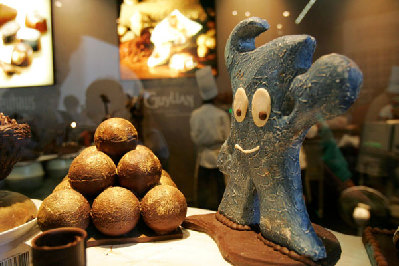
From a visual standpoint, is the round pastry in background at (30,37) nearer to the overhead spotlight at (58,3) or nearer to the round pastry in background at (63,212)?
the overhead spotlight at (58,3)

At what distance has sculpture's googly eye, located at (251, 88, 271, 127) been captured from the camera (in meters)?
0.90

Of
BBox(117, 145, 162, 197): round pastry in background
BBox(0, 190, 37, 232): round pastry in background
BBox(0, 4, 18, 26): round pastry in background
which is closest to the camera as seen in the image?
BBox(0, 190, 37, 232): round pastry in background

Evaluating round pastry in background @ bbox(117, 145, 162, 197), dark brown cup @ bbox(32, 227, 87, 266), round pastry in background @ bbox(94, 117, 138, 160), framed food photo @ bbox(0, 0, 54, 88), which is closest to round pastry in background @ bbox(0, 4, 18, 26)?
framed food photo @ bbox(0, 0, 54, 88)

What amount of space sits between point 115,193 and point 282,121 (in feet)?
1.75

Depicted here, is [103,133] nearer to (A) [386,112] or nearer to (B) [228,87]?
(B) [228,87]

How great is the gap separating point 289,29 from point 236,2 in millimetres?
288

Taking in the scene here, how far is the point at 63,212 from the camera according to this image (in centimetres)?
96

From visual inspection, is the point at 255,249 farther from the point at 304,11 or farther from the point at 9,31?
the point at 9,31

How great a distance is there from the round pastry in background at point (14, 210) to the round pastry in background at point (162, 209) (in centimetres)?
34

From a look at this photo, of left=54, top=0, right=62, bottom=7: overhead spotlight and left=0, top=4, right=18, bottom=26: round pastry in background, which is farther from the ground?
left=54, top=0, right=62, bottom=7: overhead spotlight

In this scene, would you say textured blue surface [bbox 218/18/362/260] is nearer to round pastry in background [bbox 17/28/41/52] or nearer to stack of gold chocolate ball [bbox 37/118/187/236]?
stack of gold chocolate ball [bbox 37/118/187/236]

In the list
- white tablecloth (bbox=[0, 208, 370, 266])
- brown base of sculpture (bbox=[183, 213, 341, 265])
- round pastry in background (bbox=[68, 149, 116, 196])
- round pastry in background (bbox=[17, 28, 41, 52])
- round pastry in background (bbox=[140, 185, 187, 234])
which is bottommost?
white tablecloth (bbox=[0, 208, 370, 266])

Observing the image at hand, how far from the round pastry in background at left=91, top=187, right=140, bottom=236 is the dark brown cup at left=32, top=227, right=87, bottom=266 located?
0.79 feet

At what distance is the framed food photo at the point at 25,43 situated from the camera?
1.57 m
